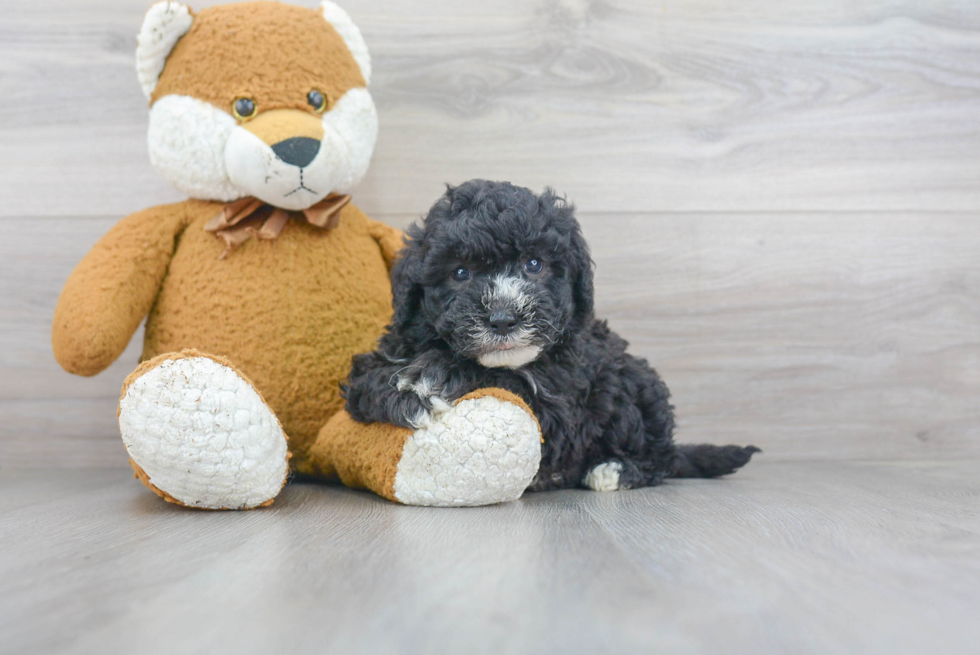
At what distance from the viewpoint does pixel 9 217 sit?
4.76 feet

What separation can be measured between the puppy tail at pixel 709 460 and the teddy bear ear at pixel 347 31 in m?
0.84

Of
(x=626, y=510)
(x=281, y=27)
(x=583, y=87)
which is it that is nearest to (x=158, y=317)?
(x=281, y=27)

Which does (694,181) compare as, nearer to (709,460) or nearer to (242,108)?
(709,460)

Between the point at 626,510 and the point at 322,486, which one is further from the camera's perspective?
the point at 322,486

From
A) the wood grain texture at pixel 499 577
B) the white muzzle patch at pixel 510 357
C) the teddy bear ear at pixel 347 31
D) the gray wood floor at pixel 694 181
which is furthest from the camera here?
the gray wood floor at pixel 694 181

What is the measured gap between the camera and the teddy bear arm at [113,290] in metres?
1.09

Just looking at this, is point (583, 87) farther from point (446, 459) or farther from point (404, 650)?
point (404, 650)

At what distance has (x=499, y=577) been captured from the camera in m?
0.67

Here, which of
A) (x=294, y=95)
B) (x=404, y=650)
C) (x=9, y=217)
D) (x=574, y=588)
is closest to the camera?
(x=404, y=650)

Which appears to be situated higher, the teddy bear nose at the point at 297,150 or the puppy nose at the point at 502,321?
the teddy bear nose at the point at 297,150

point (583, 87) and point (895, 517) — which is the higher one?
point (583, 87)

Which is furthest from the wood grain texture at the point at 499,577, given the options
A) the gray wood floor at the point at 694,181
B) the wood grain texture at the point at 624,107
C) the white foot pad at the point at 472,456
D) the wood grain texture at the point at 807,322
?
the wood grain texture at the point at 624,107

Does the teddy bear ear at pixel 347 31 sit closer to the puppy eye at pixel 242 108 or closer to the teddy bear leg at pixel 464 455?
the puppy eye at pixel 242 108

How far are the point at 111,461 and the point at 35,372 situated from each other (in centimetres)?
23
